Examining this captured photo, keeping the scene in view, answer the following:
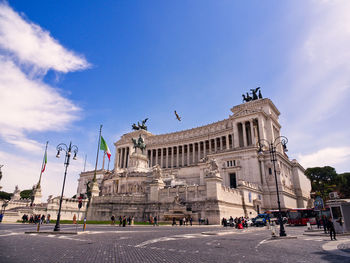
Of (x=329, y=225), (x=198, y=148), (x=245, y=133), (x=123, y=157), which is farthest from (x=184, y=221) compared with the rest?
(x=123, y=157)

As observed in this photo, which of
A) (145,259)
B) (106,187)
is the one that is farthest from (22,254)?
(106,187)

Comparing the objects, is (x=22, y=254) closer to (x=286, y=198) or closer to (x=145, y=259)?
(x=145, y=259)

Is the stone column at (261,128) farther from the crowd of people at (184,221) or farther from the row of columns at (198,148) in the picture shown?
the crowd of people at (184,221)

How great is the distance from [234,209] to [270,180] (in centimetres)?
1807

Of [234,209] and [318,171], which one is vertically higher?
A: [318,171]

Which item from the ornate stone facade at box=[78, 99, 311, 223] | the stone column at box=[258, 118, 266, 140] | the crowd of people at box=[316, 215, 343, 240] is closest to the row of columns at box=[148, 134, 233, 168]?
the ornate stone facade at box=[78, 99, 311, 223]

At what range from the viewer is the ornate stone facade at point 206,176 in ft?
109

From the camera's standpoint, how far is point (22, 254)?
354 inches

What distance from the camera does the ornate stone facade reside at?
33.4 meters

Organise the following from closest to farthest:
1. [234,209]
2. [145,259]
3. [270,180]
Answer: [145,259] → [234,209] → [270,180]

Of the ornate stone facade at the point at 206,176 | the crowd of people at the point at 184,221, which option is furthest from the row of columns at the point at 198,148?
the crowd of people at the point at 184,221

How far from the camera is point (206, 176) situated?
32969 millimetres

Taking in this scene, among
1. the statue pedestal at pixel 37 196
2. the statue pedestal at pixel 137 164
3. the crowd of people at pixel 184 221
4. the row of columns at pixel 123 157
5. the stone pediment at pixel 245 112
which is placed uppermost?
the stone pediment at pixel 245 112

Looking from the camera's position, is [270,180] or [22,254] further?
[270,180]
